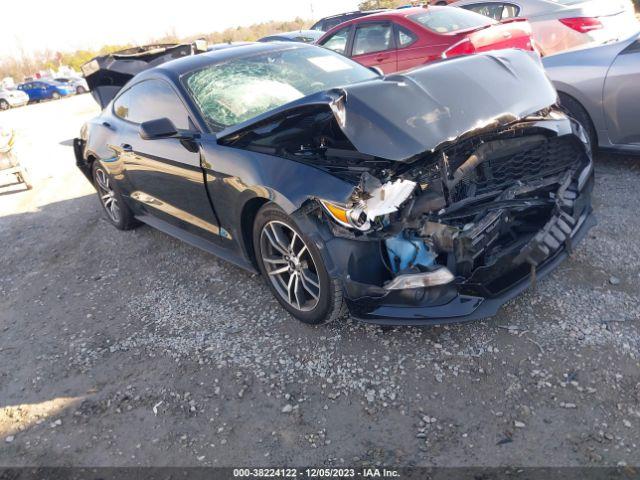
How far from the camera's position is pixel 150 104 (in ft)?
13.7

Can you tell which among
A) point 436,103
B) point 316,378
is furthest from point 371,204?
point 316,378

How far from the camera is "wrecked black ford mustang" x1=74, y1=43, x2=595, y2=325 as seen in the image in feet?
8.52

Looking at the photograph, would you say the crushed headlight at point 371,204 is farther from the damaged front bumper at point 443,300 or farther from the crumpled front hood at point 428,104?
the damaged front bumper at point 443,300

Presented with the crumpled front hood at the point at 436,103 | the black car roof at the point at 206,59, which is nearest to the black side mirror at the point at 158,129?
the black car roof at the point at 206,59

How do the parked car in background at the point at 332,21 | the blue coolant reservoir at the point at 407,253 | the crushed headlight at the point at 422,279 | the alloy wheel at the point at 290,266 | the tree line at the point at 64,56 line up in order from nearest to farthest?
the crushed headlight at the point at 422,279
the blue coolant reservoir at the point at 407,253
the alloy wheel at the point at 290,266
the parked car in background at the point at 332,21
the tree line at the point at 64,56

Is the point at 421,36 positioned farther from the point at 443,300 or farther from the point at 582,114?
the point at 443,300

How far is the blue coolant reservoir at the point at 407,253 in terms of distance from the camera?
2680mm

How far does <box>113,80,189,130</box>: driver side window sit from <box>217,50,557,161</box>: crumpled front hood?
785 millimetres

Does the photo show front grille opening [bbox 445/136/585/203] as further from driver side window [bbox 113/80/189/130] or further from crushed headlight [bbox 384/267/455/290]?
driver side window [bbox 113/80/189/130]

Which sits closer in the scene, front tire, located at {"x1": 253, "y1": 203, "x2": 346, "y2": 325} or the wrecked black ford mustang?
the wrecked black ford mustang

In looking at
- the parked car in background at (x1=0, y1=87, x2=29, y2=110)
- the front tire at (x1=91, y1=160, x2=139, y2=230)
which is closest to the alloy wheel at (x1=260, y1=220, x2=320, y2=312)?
the front tire at (x1=91, y1=160, x2=139, y2=230)

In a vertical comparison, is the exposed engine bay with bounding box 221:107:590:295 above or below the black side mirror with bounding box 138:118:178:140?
below

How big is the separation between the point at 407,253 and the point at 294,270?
754mm

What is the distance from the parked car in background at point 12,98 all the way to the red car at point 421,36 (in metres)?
29.9
